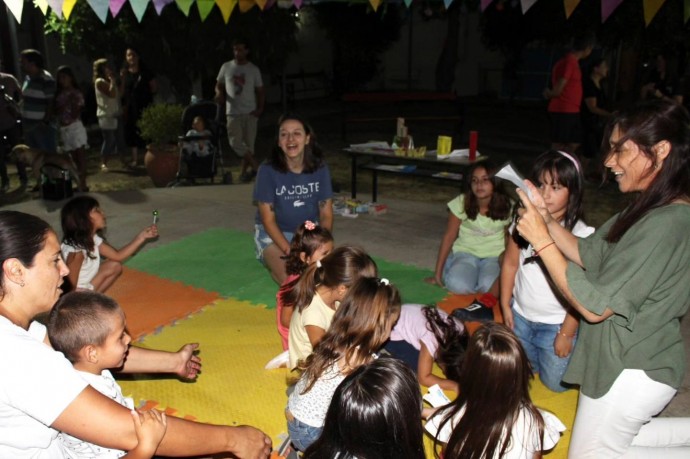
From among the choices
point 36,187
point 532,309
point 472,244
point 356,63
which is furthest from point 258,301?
point 356,63

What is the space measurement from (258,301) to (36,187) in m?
5.18

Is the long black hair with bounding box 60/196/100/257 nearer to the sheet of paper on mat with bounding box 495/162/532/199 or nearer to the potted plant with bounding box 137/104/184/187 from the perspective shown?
the sheet of paper on mat with bounding box 495/162/532/199

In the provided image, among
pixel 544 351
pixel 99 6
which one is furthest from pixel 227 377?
pixel 99 6

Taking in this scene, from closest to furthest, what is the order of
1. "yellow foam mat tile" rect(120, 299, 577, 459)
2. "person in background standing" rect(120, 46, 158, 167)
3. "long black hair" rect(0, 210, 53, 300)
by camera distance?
"long black hair" rect(0, 210, 53, 300)
"yellow foam mat tile" rect(120, 299, 577, 459)
"person in background standing" rect(120, 46, 158, 167)

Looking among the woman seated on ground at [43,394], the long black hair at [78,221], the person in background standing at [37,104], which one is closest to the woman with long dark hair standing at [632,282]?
the woman seated on ground at [43,394]

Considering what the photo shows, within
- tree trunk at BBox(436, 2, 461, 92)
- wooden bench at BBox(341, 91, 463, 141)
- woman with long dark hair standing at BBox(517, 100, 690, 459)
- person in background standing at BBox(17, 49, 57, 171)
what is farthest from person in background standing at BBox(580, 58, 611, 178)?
tree trunk at BBox(436, 2, 461, 92)

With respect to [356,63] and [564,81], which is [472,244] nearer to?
[564,81]

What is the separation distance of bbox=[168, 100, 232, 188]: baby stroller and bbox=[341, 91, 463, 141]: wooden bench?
434 cm

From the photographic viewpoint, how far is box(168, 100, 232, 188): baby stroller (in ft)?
28.9

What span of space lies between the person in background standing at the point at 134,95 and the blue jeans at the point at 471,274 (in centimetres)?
703

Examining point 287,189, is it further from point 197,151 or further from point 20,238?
point 197,151

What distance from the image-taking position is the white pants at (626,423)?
251 centimetres

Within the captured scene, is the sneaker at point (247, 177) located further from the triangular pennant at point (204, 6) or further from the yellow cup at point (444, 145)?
the yellow cup at point (444, 145)

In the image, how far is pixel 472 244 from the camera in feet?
17.4
